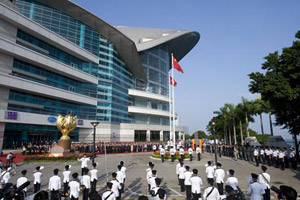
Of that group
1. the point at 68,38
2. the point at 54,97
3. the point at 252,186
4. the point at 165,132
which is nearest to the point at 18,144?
the point at 54,97

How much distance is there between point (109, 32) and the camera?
50938 mm

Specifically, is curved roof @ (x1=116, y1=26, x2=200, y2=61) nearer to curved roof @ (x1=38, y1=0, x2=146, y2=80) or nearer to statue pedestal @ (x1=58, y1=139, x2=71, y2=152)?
curved roof @ (x1=38, y1=0, x2=146, y2=80)

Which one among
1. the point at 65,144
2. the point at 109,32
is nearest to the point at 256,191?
the point at 65,144

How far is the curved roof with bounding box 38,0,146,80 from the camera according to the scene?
140 feet

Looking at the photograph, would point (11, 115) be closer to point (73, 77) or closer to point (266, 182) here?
point (73, 77)

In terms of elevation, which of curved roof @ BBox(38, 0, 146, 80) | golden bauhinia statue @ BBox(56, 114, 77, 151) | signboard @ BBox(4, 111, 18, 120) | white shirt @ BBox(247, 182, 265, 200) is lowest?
white shirt @ BBox(247, 182, 265, 200)

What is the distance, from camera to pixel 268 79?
695 inches

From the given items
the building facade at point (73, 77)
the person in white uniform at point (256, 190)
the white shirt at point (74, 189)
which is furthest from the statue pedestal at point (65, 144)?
the person in white uniform at point (256, 190)

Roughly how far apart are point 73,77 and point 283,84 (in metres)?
38.7

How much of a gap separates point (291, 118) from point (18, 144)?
38.6m

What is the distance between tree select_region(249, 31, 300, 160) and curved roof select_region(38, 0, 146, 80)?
39.1m

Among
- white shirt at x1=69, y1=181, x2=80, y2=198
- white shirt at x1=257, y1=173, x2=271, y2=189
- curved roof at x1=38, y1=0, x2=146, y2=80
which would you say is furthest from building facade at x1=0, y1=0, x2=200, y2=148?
white shirt at x1=257, y1=173, x2=271, y2=189

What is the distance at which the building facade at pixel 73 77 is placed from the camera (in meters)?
32.6

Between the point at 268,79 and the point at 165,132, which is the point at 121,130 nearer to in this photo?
the point at 165,132
